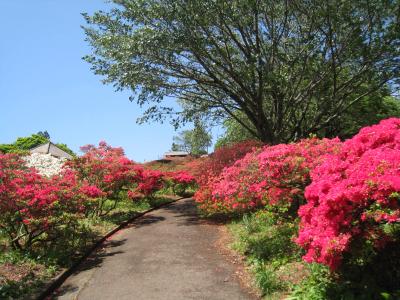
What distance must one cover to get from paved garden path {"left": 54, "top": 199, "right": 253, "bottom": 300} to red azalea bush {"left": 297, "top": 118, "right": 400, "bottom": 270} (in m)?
2.07

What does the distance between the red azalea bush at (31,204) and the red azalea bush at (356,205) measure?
18.1 ft

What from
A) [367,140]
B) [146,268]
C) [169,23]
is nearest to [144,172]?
[169,23]

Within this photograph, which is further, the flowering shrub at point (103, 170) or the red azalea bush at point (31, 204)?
the flowering shrub at point (103, 170)

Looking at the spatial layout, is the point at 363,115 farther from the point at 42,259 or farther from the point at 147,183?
the point at 42,259

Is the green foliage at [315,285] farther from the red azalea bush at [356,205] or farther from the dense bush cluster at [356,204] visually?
the red azalea bush at [356,205]

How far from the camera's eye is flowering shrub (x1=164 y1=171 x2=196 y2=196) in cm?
1877

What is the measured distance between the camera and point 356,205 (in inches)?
191

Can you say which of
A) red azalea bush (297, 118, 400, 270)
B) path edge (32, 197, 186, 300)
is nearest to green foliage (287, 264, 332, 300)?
red azalea bush (297, 118, 400, 270)

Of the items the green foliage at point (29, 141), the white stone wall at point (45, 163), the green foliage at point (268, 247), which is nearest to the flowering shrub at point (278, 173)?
the green foliage at point (268, 247)

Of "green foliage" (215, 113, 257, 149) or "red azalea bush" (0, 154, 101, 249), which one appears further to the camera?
"green foliage" (215, 113, 257, 149)

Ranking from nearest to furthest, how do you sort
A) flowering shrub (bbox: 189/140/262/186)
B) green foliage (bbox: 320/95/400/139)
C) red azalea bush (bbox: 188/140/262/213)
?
red azalea bush (bbox: 188/140/262/213) < flowering shrub (bbox: 189/140/262/186) < green foliage (bbox: 320/95/400/139)

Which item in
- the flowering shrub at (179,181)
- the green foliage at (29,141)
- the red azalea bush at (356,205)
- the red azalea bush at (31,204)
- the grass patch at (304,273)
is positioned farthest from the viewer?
the green foliage at (29,141)

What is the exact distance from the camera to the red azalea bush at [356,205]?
4.52 metres

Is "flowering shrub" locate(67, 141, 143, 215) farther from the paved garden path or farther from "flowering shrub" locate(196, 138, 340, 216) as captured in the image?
"flowering shrub" locate(196, 138, 340, 216)
